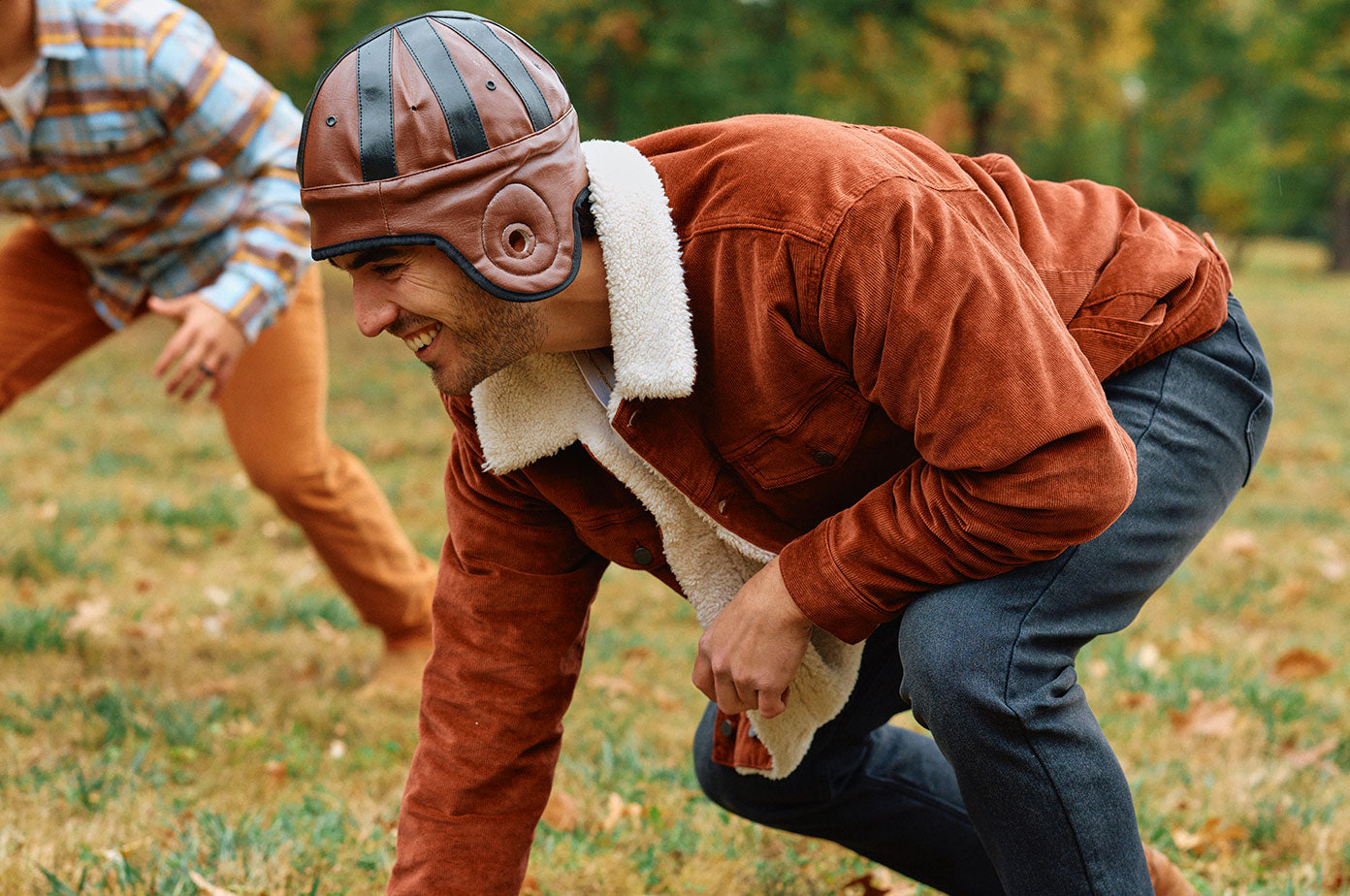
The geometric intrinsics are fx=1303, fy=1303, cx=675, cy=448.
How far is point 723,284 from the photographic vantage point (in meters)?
1.75

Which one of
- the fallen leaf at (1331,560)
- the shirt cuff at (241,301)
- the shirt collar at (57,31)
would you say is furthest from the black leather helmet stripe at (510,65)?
the fallen leaf at (1331,560)

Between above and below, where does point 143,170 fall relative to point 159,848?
above

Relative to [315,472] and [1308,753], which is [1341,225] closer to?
[1308,753]

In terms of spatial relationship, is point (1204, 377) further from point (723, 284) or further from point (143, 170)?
point (143, 170)

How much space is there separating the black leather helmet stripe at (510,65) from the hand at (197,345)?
1573mm

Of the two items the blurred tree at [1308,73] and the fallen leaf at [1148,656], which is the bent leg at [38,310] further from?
the blurred tree at [1308,73]

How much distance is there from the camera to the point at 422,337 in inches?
68.4

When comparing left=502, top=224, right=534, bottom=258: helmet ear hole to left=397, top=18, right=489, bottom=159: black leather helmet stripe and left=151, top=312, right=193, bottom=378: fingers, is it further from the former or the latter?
left=151, top=312, right=193, bottom=378: fingers

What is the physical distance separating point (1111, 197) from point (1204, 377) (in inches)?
13.8

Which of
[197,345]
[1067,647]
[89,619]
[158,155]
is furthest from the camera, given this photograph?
[89,619]

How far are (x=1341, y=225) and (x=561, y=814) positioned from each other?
121 feet

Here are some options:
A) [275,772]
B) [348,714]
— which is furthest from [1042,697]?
[348,714]

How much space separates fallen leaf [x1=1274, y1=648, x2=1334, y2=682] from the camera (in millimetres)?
4031

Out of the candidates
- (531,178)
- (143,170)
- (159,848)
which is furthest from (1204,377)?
(143,170)
